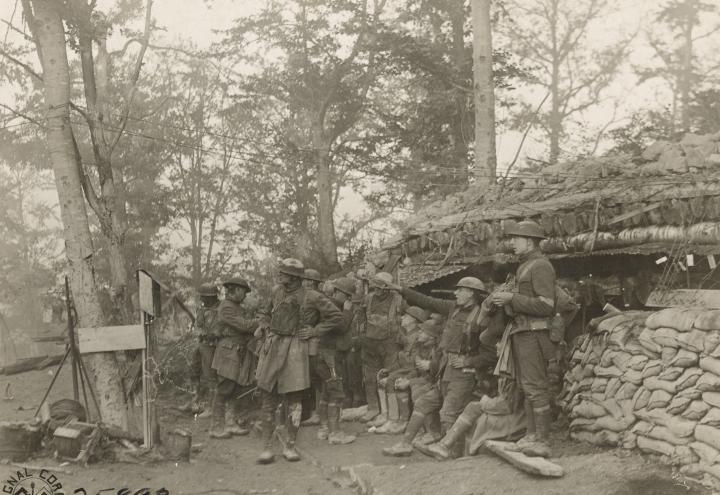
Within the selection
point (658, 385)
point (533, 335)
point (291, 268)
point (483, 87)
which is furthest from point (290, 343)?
point (483, 87)

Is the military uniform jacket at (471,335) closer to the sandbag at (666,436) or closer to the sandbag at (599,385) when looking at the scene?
the sandbag at (599,385)

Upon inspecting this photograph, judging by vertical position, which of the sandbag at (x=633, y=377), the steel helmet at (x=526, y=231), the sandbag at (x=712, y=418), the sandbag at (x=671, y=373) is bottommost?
the sandbag at (x=712, y=418)

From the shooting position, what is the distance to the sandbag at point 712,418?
5223 mm

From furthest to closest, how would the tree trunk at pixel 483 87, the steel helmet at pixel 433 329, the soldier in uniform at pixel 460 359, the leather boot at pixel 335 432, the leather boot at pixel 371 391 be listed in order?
the tree trunk at pixel 483 87 → the leather boot at pixel 371 391 → the steel helmet at pixel 433 329 → the leather boot at pixel 335 432 → the soldier in uniform at pixel 460 359

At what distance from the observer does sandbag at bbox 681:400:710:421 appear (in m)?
5.38

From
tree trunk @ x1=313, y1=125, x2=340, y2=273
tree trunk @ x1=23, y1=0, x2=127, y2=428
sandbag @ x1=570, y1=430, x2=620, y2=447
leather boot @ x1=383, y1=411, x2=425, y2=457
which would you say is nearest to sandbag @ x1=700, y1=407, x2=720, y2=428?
sandbag @ x1=570, y1=430, x2=620, y2=447

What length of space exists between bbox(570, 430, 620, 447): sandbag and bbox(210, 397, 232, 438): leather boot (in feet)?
15.1

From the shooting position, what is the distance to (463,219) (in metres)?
11.8

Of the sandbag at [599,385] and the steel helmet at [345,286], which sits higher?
the steel helmet at [345,286]

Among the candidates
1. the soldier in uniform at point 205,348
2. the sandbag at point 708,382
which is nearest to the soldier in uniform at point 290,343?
the soldier in uniform at point 205,348

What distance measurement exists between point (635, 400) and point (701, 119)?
16281 mm

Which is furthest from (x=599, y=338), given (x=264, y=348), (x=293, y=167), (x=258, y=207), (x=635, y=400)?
(x=258, y=207)

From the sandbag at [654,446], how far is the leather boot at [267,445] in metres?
3.77

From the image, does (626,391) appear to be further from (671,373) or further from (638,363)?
(671,373)
